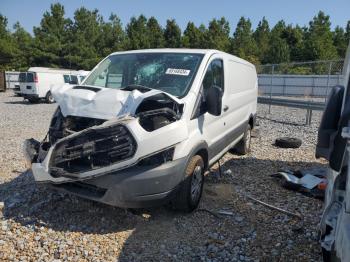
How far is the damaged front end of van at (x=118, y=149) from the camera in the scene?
11.7 ft

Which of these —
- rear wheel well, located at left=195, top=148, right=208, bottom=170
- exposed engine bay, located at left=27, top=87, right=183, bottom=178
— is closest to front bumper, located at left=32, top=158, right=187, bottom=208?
exposed engine bay, located at left=27, top=87, right=183, bottom=178

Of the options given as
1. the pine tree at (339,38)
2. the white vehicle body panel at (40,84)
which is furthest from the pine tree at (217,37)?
the white vehicle body panel at (40,84)

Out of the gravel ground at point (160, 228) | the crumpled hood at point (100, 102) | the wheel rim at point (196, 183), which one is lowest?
the gravel ground at point (160, 228)

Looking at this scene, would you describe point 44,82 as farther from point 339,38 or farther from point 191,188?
point 339,38

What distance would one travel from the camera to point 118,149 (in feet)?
11.7

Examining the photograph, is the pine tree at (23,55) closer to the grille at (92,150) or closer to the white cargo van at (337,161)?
the grille at (92,150)

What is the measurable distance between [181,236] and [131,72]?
2.44 meters

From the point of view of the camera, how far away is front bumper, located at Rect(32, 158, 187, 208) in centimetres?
361

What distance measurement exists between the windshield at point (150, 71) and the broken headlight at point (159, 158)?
0.84 m

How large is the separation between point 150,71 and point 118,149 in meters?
1.68

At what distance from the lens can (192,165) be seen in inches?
165

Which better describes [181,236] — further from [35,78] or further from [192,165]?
[35,78]

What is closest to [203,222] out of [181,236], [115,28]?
[181,236]

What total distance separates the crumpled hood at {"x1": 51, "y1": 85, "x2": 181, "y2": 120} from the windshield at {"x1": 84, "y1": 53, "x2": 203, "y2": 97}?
0.61 metres
